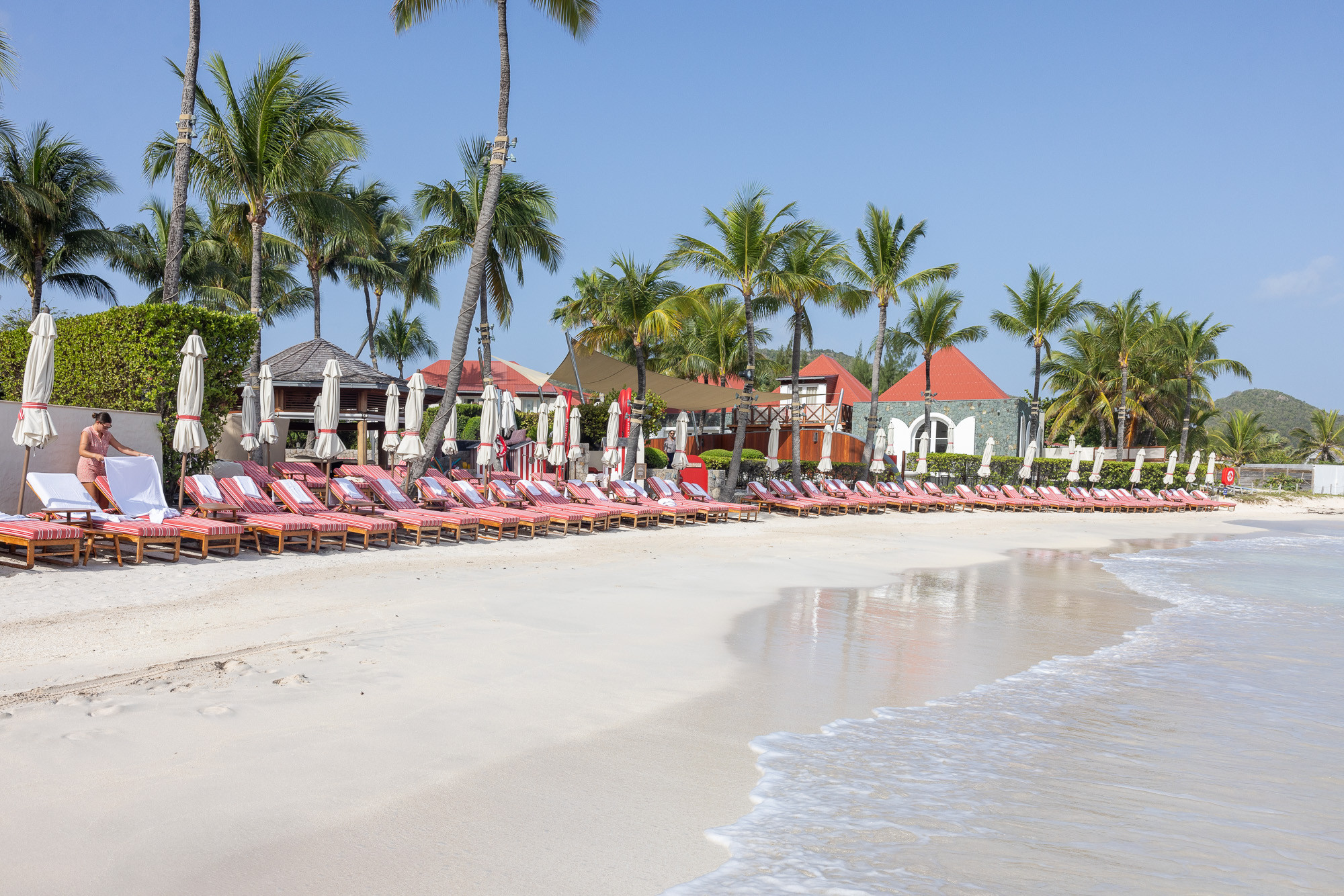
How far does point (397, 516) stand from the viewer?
10961mm

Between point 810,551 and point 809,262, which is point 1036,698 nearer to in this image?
point 810,551

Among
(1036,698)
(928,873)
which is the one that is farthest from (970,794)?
(1036,698)

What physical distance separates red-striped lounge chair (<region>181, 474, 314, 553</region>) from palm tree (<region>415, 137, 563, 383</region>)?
812cm

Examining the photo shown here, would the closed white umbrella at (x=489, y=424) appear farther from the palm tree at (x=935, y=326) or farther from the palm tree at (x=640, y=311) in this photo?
the palm tree at (x=935, y=326)

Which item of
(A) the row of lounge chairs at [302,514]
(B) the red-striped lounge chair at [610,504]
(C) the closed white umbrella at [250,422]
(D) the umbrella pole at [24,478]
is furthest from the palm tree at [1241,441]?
(D) the umbrella pole at [24,478]

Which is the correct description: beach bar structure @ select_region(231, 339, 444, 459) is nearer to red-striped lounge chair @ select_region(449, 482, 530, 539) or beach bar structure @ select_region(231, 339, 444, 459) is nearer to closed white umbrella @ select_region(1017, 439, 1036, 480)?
red-striped lounge chair @ select_region(449, 482, 530, 539)

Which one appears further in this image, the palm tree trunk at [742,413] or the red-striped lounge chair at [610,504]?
the palm tree trunk at [742,413]

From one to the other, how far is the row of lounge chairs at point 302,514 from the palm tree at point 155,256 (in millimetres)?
15469

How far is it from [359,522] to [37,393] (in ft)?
11.2

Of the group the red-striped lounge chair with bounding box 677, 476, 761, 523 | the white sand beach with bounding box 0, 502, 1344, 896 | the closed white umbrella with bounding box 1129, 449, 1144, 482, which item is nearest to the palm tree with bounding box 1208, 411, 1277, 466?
the closed white umbrella with bounding box 1129, 449, 1144, 482

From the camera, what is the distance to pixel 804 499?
20.3 metres

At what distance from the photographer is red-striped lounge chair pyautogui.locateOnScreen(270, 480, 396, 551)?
10.0 meters

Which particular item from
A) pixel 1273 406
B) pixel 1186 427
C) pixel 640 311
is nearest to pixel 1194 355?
pixel 1186 427

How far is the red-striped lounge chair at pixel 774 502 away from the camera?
19703 mm
